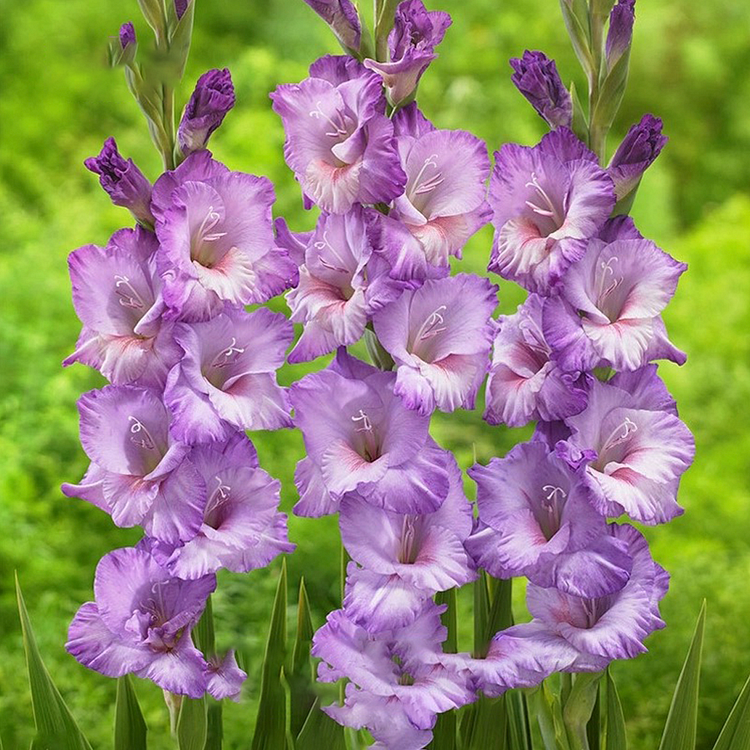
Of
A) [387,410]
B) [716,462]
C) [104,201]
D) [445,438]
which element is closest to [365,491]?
[387,410]

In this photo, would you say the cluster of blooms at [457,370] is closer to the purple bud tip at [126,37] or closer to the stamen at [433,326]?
the stamen at [433,326]

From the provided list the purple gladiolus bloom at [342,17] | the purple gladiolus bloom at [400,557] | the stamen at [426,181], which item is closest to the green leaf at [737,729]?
the purple gladiolus bloom at [400,557]

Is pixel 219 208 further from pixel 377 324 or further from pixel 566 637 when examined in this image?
pixel 566 637

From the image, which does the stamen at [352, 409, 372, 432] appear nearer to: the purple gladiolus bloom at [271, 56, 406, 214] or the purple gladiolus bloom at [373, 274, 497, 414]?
the purple gladiolus bloom at [373, 274, 497, 414]

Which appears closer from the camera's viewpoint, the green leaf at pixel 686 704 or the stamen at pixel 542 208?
the stamen at pixel 542 208

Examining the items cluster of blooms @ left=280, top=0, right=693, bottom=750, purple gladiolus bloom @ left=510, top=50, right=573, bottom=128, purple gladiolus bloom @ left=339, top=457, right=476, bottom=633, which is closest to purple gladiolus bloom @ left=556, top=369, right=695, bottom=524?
cluster of blooms @ left=280, top=0, right=693, bottom=750

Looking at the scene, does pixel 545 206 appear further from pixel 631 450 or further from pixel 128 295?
pixel 128 295
